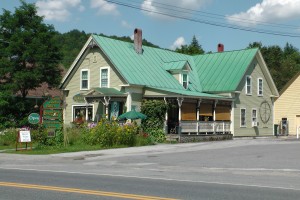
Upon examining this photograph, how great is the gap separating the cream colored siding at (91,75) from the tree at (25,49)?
3036mm

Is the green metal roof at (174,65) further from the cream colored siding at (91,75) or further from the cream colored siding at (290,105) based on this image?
the cream colored siding at (290,105)

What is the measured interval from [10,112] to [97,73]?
29.0 ft

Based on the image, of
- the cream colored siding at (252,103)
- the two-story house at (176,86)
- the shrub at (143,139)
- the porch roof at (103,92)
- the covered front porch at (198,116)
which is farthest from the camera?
the cream colored siding at (252,103)

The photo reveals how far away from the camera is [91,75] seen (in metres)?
36.7

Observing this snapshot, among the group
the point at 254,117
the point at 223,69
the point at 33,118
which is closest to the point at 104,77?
the point at 33,118

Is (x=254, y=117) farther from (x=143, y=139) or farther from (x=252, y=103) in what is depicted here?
(x=143, y=139)

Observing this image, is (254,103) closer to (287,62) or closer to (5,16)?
(5,16)

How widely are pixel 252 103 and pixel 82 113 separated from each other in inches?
601

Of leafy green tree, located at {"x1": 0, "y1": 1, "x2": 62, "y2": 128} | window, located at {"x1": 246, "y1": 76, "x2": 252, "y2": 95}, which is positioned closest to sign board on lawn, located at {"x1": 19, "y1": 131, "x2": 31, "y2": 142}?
leafy green tree, located at {"x1": 0, "y1": 1, "x2": 62, "y2": 128}

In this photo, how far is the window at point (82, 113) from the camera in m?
36.6

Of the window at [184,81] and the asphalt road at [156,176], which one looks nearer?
the asphalt road at [156,176]

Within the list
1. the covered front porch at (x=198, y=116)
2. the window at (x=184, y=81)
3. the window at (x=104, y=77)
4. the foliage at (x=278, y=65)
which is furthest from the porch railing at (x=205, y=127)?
the foliage at (x=278, y=65)

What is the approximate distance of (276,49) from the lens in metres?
84.6

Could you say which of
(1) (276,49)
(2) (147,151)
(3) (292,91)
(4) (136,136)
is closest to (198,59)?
(3) (292,91)
